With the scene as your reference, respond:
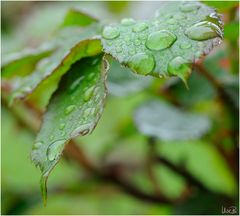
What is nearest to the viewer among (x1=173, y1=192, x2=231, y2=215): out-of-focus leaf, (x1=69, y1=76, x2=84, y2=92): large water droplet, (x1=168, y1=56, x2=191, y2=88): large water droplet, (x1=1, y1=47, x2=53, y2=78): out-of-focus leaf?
(x1=168, y1=56, x2=191, y2=88): large water droplet

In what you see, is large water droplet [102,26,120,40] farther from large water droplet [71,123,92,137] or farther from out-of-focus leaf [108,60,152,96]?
out-of-focus leaf [108,60,152,96]

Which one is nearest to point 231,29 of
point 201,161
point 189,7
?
point 189,7

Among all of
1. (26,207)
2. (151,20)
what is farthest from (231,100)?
(26,207)

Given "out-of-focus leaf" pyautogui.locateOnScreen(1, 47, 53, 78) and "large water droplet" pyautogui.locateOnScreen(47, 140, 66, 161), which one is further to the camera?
"out-of-focus leaf" pyautogui.locateOnScreen(1, 47, 53, 78)

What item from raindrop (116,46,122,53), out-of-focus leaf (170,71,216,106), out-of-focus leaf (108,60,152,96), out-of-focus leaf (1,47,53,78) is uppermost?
raindrop (116,46,122,53)

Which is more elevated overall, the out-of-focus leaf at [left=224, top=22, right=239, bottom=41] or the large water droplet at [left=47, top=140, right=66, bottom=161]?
the large water droplet at [left=47, top=140, right=66, bottom=161]

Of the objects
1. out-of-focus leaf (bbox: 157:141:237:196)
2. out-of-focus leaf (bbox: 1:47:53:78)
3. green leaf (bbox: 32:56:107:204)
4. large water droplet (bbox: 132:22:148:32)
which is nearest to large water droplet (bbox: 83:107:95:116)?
green leaf (bbox: 32:56:107:204)

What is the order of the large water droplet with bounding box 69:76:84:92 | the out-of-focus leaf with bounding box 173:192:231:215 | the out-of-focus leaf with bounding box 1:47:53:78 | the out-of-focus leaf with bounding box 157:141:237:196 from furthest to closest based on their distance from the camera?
the out-of-focus leaf with bounding box 157:141:237:196, the out-of-focus leaf with bounding box 173:192:231:215, the out-of-focus leaf with bounding box 1:47:53:78, the large water droplet with bounding box 69:76:84:92

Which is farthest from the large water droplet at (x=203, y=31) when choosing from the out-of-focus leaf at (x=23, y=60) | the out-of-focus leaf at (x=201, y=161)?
the out-of-focus leaf at (x=201, y=161)

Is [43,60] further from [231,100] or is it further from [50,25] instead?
[50,25]

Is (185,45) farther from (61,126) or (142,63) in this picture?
(61,126)
